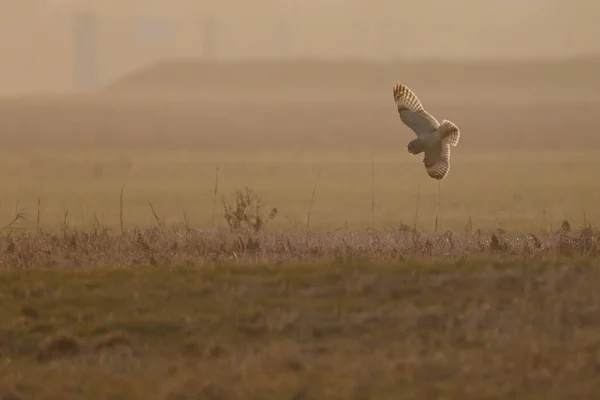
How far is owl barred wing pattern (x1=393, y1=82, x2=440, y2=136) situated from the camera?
48.9 feet

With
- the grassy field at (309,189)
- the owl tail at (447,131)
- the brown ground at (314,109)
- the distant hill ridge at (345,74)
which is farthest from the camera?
the distant hill ridge at (345,74)

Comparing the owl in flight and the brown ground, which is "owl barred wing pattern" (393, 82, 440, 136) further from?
the brown ground

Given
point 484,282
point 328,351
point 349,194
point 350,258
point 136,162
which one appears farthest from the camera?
point 136,162

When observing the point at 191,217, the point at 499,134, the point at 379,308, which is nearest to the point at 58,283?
the point at 379,308

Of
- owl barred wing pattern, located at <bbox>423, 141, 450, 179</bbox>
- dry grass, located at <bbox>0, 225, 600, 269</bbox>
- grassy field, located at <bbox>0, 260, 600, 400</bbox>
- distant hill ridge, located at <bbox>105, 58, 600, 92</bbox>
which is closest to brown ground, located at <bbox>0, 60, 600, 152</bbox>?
distant hill ridge, located at <bbox>105, 58, 600, 92</bbox>

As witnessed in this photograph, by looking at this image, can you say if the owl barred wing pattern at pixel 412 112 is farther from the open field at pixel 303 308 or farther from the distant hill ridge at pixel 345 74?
the distant hill ridge at pixel 345 74

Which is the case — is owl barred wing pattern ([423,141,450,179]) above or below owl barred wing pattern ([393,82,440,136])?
below

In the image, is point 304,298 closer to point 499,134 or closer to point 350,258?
point 350,258

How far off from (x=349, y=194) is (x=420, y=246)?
16.0m

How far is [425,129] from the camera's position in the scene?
15047mm

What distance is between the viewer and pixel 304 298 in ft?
33.7

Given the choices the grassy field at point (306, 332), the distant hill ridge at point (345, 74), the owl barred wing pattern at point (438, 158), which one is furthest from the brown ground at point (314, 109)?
the grassy field at point (306, 332)

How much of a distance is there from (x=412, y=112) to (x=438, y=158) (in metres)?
0.71

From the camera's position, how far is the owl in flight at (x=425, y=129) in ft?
48.9
